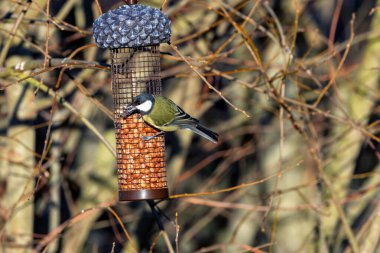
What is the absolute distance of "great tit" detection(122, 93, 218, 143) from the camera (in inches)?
183

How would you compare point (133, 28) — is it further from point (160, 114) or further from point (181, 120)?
point (181, 120)

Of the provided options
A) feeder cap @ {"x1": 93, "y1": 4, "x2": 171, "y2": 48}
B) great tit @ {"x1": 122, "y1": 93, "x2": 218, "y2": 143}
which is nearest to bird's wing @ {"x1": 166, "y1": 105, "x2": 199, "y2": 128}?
great tit @ {"x1": 122, "y1": 93, "x2": 218, "y2": 143}

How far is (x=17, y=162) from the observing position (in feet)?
21.0

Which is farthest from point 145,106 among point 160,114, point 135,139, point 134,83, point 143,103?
point 134,83

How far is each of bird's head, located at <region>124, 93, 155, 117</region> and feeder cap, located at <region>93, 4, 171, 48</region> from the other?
0.35m

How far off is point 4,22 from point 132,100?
1.44 meters

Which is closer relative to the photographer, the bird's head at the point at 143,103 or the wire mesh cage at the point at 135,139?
the bird's head at the point at 143,103

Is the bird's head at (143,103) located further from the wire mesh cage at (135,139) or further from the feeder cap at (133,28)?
the feeder cap at (133,28)

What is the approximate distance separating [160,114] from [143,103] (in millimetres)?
191

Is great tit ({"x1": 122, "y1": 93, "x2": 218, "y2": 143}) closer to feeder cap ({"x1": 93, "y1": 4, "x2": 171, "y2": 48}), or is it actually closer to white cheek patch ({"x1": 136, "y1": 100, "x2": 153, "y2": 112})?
white cheek patch ({"x1": 136, "y1": 100, "x2": 153, "y2": 112})

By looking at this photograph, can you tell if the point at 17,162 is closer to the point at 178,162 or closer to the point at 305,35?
the point at 178,162

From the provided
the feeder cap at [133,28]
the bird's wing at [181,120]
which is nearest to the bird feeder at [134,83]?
the feeder cap at [133,28]

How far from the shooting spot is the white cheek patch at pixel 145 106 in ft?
15.2

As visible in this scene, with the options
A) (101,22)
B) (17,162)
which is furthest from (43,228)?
(101,22)
